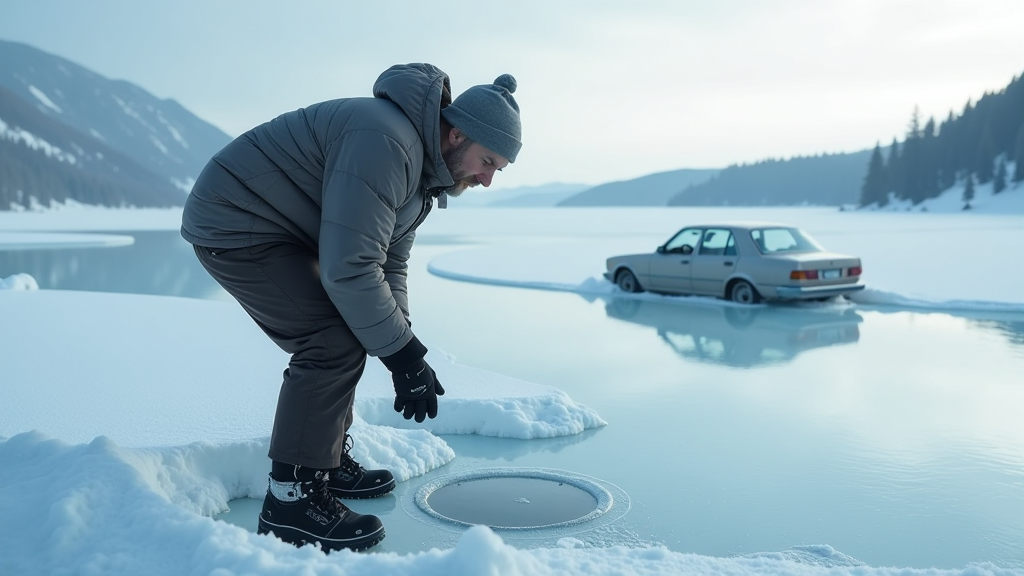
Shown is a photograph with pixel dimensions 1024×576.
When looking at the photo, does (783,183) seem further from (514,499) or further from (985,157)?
(514,499)

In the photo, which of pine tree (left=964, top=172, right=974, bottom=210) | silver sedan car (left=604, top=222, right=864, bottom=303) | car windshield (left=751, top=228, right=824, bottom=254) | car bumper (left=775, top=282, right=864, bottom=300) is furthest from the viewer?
pine tree (left=964, top=172, right=974, bottom=210)

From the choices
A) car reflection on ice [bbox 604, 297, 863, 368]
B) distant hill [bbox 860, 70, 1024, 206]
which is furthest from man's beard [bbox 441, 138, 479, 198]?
distant hill [bbox 860, 70, 1024, 206]

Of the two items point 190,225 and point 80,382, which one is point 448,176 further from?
point 80,382

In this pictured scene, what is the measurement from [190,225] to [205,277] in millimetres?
13800

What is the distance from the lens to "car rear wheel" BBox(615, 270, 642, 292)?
43.0 ft

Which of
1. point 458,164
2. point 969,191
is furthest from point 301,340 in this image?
point 969,191

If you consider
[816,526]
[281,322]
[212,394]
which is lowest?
[816,526]

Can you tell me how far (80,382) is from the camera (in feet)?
15.7

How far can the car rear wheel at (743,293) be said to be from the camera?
11.4m

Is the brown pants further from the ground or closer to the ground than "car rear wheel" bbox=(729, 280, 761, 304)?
further from the ground

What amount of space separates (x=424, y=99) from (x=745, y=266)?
31.7ft

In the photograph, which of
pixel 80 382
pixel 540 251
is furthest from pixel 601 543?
pixel 540 251

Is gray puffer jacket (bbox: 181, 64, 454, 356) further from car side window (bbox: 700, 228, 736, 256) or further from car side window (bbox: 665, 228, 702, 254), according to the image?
car side window (bbox: 665, 228, 702, 254)

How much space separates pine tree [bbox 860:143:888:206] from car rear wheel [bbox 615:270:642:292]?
9242 cm
